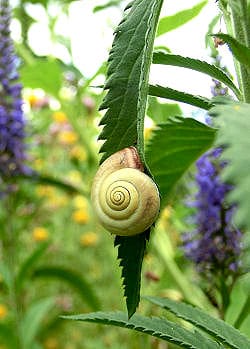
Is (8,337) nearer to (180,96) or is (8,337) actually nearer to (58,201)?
(180,96)

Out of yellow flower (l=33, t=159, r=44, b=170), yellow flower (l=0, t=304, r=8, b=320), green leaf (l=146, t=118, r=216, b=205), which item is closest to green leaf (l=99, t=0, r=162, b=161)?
green leaf (l=146, t=118, r=216, b=205)

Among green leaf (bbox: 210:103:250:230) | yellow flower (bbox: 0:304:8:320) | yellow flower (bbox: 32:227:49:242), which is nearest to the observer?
green leaf (bbox: 210:103:250:230)

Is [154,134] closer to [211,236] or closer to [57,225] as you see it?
[211,236]

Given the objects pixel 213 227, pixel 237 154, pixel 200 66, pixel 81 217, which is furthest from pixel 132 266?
pixel 81 217

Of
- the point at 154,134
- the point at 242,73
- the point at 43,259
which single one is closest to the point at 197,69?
the point at 242,73

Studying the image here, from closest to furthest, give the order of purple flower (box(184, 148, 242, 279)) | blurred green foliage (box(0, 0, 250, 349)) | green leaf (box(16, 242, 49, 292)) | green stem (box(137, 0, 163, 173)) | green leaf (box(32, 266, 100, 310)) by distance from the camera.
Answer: green stem (box(137, 0, 163, 173)), purple flower (box(184, 148, 242, 279)), blurred green foliage (box(0, 0, 250, 349)), green leaf (box(16, 242, 49, 292)), green leaf (box(32, 266, 100, 310))

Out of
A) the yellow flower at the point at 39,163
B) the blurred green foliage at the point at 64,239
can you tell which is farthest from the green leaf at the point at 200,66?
the yellow flower at the point at 39,163

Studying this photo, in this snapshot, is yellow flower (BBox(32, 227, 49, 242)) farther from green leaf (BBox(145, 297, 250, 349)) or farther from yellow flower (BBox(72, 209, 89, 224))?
green leaf (BBox(145, 297, 250, 349))
